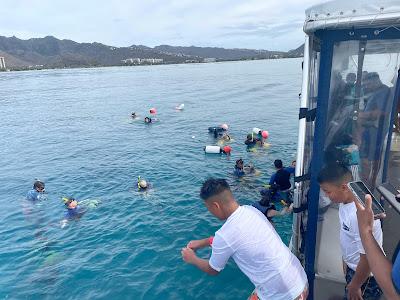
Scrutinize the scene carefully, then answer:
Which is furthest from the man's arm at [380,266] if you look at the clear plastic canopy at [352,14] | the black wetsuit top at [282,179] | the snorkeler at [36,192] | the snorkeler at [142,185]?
the snorkeler at [36,192]

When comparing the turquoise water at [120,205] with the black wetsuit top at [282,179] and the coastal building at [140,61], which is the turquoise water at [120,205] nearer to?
the black wetsuit top at [282,179]

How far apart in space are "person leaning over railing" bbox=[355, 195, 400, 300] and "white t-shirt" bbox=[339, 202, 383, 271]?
3.08 ft

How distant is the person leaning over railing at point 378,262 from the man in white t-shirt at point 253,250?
0.91 m

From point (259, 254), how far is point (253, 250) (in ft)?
0.24

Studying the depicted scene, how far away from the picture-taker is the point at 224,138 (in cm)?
2036

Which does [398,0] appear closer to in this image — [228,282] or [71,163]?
[228,282]

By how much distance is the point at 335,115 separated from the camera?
14.9 feet

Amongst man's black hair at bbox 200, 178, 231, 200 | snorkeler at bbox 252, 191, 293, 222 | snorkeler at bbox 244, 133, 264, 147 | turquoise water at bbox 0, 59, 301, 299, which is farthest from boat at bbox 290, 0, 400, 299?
snorkeler at bbox 244, 133, 264, 147

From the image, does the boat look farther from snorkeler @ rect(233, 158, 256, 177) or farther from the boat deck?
snorkeler @ rect(233, 158, 256, 177)

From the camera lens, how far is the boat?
Answer: 13.1 ft

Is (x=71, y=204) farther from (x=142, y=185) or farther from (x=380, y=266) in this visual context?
(x=380, y=266)

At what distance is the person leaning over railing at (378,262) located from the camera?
89.4 inches

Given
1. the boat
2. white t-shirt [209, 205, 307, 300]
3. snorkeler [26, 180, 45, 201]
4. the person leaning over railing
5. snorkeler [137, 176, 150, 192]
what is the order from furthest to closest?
snorkeler [137, 176, 150, 192], snorkeler [26, 180, 45, 201], the boat, white t-shirt [209, 205, 307, 300], the person leaning over railing

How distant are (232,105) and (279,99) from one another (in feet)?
22.7
